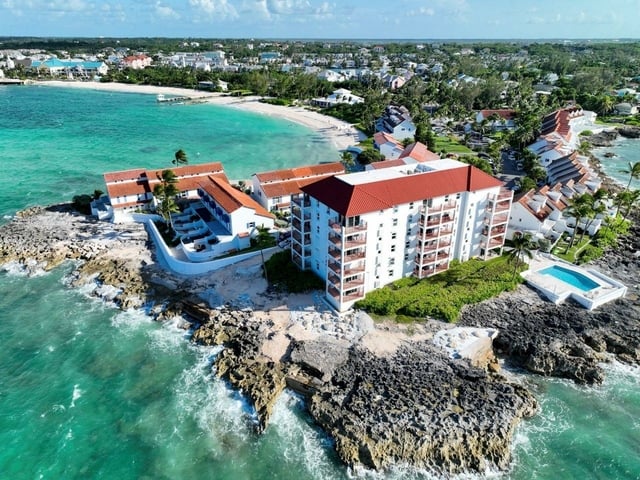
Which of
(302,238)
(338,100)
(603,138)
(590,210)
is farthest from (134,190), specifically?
(603,138)

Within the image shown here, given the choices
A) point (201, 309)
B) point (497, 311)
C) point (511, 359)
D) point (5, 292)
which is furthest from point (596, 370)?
point (5, 292)

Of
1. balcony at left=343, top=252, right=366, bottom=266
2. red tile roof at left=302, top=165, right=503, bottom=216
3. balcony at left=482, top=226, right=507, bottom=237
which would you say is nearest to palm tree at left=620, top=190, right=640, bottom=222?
balcony at left=482, top=226, right=507, bottom=237

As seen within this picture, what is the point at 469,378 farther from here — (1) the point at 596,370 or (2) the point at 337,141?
(2) the point at 337,141

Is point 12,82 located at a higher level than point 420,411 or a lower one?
higher

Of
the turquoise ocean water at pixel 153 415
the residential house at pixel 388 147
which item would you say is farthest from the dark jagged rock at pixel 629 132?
the turquoise ocean water at pixel 153 415

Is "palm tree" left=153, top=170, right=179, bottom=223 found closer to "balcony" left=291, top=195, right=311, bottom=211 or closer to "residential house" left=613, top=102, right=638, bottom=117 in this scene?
"balcony" left=291, top=195, right=311, bottom=211

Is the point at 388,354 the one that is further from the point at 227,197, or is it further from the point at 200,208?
the point at 200,208
